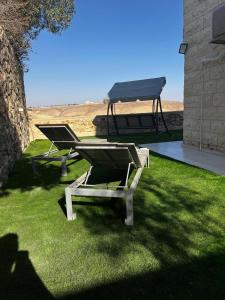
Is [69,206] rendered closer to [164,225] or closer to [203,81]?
[164,225]

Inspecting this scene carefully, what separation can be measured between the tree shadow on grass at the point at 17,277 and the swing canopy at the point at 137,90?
11.1m

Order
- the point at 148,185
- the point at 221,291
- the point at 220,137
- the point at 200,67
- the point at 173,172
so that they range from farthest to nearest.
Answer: the point at 200,67
the point at 220,137
the point at 173,172
the point at 148,185
the point at 221,291

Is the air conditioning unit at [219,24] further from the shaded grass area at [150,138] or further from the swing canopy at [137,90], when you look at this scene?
the swing canopy at [137,90]

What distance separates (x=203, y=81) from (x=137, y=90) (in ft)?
19.6

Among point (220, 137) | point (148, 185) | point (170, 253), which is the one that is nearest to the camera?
point (170, 253)

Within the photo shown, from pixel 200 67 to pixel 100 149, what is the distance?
626 centimetres

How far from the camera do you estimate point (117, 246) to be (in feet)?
10.9

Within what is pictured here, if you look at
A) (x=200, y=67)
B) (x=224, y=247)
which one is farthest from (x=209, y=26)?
(x=224, y=247)

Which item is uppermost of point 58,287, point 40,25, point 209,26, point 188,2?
point 40,25

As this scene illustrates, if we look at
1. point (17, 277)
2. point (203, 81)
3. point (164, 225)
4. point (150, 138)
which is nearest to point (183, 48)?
point (203, 81)

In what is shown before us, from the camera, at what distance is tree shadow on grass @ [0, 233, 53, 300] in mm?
2602

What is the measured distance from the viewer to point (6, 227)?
13.1 feet

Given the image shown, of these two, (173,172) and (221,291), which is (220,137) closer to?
(173,172)

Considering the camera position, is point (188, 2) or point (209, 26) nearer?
point (209, 26)
